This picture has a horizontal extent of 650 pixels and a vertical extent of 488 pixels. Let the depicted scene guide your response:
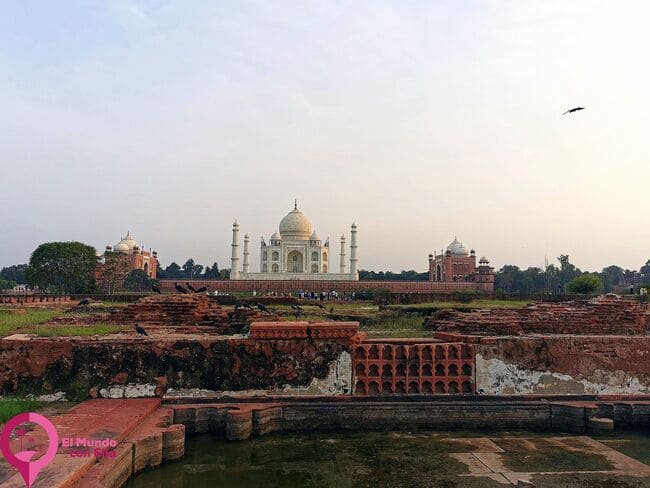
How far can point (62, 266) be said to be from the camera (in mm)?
31219

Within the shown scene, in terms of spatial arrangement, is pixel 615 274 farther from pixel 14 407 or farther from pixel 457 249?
pixel 14 407

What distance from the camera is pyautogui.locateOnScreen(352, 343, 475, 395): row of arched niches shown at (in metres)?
7.73

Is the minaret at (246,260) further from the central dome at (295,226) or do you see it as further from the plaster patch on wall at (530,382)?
the plaster patch on wall at (530,382)

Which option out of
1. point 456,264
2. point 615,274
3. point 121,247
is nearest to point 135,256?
point 121,247

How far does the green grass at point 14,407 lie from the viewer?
597 centimetres

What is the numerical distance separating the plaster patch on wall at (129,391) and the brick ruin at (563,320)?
479 centimetres

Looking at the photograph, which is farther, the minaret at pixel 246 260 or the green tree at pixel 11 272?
the green tree at pixel 11 272

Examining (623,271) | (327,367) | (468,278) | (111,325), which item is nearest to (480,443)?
(327,367)

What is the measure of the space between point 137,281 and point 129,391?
38311 mm

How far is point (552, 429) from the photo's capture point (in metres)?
7.31

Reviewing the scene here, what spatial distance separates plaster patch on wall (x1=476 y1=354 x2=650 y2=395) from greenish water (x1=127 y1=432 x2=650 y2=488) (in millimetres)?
905

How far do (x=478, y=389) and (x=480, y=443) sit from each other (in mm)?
1369

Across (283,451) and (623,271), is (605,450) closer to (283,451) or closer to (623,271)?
(283,451)

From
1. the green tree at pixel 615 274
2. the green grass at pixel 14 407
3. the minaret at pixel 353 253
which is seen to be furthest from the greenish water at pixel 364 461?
the green tree at pixel 615 274
